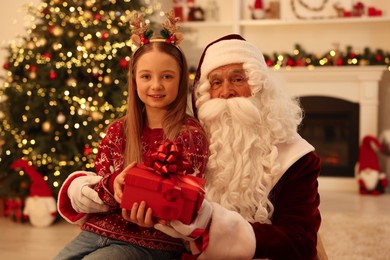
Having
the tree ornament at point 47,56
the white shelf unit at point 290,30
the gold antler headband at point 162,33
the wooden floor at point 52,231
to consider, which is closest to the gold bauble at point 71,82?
the tree ornament at point 47,56

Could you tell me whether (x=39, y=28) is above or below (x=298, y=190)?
above

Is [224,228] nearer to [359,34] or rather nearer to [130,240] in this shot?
[130,240]

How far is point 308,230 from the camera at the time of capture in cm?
181

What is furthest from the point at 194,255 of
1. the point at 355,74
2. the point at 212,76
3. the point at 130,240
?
the point at 355,74

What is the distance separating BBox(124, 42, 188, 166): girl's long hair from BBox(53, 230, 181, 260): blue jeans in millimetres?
269

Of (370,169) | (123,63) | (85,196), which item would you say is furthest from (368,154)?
(85,196)

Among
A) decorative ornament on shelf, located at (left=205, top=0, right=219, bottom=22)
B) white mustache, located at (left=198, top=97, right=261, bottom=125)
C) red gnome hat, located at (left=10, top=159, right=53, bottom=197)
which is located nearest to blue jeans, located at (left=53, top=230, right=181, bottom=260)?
white mustache, located at (left=198, top=97, right=261, bottom=125)

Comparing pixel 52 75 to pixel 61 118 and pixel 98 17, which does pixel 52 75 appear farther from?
pixel 98 17

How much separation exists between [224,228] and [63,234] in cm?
292

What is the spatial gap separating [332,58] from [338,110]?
57 cm

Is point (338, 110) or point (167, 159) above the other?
point (167, 159)

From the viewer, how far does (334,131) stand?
20.7 feet

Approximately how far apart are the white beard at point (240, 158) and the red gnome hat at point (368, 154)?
4.28m

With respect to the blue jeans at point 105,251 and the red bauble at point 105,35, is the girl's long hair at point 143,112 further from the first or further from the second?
the red bauble at point 105,35
